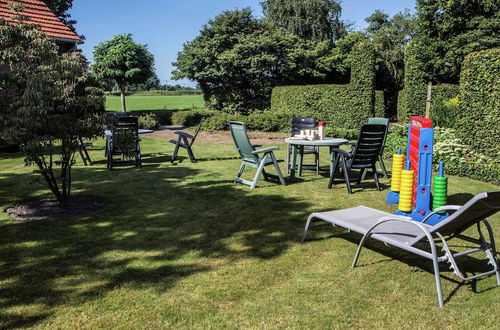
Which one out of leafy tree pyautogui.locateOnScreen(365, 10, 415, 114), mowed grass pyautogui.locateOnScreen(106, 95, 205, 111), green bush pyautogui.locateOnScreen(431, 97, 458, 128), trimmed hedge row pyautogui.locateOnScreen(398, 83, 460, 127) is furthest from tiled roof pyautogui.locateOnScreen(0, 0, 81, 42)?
leafy tree pyautogui.locateOnScreen(365, 10, 415, 114)

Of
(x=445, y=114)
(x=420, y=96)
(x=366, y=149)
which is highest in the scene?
(x=420, y=96)

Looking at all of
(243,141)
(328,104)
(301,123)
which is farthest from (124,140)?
(328,104)

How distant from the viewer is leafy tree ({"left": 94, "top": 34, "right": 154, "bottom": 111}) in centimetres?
2111

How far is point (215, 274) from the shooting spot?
3.76 m

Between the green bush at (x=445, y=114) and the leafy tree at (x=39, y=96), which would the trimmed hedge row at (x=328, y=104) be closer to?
the green bush at (x=445, y=114)

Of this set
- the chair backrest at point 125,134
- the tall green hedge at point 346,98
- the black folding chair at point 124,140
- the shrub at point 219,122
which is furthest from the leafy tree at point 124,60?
the chair backrest at point 125,134

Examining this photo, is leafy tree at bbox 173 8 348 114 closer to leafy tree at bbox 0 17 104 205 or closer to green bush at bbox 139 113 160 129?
green bush at bbox 139 113 160 129

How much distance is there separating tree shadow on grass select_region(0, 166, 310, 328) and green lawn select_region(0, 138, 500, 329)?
12 millimetres

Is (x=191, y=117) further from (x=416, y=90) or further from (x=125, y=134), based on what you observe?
(x=125, y=134)

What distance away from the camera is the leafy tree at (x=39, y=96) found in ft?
16.5

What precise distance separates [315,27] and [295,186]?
23.6 metres

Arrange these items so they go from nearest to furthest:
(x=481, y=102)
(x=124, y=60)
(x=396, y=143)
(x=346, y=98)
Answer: (x=481, y=102)
(x=396, y=143)
(x=346, y=98)
(x=124, y=60)

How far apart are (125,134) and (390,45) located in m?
30.8

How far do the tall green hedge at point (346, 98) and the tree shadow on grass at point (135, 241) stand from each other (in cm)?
1099
